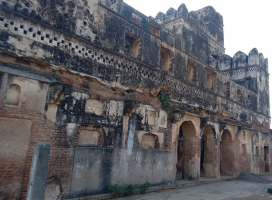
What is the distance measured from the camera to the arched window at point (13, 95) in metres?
5.75

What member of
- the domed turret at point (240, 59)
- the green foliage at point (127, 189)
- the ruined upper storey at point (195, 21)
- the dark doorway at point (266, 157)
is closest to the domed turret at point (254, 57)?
the domed turret at point (240, 59)

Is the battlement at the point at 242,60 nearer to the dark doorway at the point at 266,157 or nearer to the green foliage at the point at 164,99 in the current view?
the dark doorway at the point at 266,157

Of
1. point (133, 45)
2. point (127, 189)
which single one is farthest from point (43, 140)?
point (133, 45)

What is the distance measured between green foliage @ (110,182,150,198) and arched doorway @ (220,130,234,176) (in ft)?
27.2

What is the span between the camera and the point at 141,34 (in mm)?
9383

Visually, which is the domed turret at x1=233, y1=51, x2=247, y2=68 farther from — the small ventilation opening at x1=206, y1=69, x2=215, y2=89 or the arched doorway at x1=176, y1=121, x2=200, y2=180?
the arched doorway at x1=176, y1=121, x2=200, y2=180

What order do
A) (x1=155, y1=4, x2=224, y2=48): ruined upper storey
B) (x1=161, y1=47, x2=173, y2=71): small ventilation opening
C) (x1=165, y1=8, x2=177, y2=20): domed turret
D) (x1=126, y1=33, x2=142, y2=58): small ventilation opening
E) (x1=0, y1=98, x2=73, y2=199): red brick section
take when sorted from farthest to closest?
(x1=165, y1=8, x2=177, y2=20): domed turret, (x1=155, y1=4, x2=224, y2=48): ruined upper storey, (x1=161, y1=47, x2=173, y2=71): small ventilation opening, (x1=126, y1=33, x2=142, y2=58): small ventilation opening, (x1=0, y1=98, x2=73, y2=199): red brick section

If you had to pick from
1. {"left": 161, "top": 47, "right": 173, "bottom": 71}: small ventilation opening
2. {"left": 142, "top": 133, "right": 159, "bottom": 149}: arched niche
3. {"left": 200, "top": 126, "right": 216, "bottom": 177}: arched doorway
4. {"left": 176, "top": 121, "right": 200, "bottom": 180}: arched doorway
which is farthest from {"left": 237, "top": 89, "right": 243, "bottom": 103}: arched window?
{"left": 142, "top": 133, "right": 159, "bottom": 149}: arched niche

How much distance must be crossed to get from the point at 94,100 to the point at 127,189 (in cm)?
320

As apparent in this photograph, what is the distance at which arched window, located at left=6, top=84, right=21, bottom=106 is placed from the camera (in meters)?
5.75

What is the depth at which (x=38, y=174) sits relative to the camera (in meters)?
4.40

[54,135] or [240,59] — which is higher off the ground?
[240,59]

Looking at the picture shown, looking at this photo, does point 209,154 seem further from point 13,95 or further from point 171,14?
point 13,95

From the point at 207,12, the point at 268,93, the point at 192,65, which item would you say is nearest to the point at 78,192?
the point at 192,65
